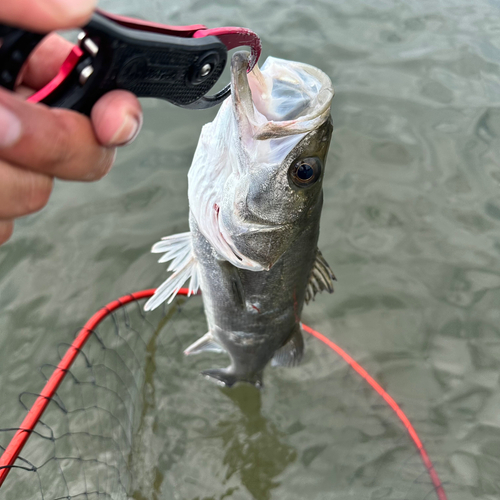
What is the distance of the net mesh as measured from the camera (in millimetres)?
3016

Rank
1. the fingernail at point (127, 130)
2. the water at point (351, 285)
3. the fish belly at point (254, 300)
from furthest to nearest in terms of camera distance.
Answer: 1. the water at point (351, 285)
2. the fish belly at point (254, 300)
3. the fingernail at point (127, 130)

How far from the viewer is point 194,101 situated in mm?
1453

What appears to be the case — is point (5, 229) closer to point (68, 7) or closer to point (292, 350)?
point (68, 7)

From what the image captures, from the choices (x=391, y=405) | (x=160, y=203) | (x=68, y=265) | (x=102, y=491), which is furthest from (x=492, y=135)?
(x=102, y=491)

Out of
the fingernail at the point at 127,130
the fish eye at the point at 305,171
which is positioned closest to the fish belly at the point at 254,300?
the fish eye at the point at 305,171

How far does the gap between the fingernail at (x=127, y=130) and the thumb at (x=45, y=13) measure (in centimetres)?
34

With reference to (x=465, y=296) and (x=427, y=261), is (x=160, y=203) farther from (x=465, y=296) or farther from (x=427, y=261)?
(x=465, y=296)

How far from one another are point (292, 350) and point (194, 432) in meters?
1.17

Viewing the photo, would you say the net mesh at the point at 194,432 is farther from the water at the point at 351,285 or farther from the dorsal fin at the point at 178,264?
the dorsal fin at the point at 178,264

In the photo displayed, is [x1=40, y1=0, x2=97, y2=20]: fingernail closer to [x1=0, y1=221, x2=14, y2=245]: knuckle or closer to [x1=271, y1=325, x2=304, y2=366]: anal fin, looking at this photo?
[x1=0, y1=221, x2=14, y2=245]: knuckle

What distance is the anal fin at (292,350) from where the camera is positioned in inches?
111

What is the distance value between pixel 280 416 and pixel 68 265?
7.21 ft

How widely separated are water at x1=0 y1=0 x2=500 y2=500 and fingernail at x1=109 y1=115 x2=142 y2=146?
8.76ft

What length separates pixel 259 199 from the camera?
1834 mm
